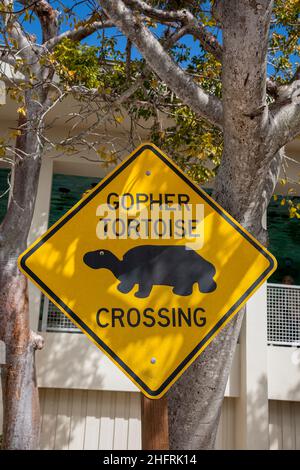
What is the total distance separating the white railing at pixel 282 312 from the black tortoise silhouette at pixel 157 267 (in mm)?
8176

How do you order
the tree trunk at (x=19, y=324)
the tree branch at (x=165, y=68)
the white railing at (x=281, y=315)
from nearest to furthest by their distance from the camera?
the tree branch at (x=165, y=68), the tree trunk at (x=19, y=324), the white railing at (x=281, y=315)

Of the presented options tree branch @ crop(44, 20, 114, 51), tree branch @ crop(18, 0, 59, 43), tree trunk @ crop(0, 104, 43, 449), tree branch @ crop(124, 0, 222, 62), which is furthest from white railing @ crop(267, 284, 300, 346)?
tree branch @ crop(124, 0, 222, 62)

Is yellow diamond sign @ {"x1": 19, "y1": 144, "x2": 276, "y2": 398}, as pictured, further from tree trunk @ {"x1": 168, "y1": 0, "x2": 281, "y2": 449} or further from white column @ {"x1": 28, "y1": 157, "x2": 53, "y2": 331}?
white column @ {"x1": 28, "y1": 157, "x2": 53, "y2": 331}

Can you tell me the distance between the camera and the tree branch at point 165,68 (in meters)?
3.72

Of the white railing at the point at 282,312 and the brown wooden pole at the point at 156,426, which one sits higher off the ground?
the white railing at the point at 282,312

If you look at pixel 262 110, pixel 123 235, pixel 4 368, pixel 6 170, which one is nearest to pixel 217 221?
pixel 123 235

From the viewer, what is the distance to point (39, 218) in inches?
394

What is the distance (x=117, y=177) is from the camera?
2.64m

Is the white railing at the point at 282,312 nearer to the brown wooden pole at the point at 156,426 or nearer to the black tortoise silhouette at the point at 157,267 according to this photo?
the brown wooden pole at the point at 156,426

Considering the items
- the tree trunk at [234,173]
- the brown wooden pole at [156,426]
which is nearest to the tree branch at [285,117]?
the tree trunk at [234,173]

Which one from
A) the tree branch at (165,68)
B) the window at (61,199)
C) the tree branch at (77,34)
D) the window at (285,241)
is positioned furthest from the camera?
the window at (285,241)

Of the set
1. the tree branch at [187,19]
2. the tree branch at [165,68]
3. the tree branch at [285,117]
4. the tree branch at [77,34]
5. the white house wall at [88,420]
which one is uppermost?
the tree branch at [77,34]

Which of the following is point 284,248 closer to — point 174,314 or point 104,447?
point 104,447

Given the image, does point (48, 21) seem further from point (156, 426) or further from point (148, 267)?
point (156, 426)
